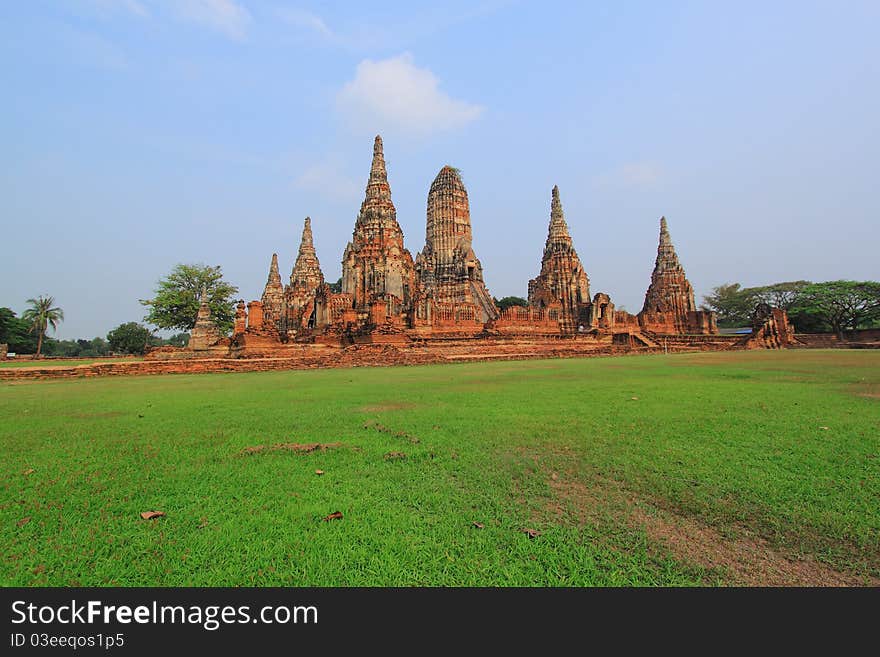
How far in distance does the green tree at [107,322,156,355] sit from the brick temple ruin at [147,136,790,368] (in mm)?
20323

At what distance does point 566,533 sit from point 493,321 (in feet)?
92.1

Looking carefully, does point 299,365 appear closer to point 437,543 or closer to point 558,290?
point 437,543

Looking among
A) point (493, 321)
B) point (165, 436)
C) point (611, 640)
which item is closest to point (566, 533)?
point (611, 640)

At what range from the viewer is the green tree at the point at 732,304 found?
5800cm

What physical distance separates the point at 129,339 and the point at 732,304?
80222 millimetres

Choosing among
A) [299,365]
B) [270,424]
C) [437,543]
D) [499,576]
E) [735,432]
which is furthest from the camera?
[299,365]

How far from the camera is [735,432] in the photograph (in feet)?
15.1

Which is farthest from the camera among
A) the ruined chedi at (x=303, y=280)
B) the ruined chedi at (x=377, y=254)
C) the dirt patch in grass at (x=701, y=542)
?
the ruined chedi at (x=303, y=280)

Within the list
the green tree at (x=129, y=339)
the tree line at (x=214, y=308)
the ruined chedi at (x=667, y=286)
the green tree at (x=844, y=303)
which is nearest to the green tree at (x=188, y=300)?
the tree line at (x=214, y=308)

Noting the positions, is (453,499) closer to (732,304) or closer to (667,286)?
(667,286)

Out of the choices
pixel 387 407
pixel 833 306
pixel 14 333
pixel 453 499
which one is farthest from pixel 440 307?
pixel 14 333

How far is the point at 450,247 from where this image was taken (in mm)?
38812

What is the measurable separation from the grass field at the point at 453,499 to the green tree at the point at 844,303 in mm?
50353

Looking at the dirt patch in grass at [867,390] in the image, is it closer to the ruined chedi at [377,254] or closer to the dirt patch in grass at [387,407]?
the dirt patch in grass at [387,407]
